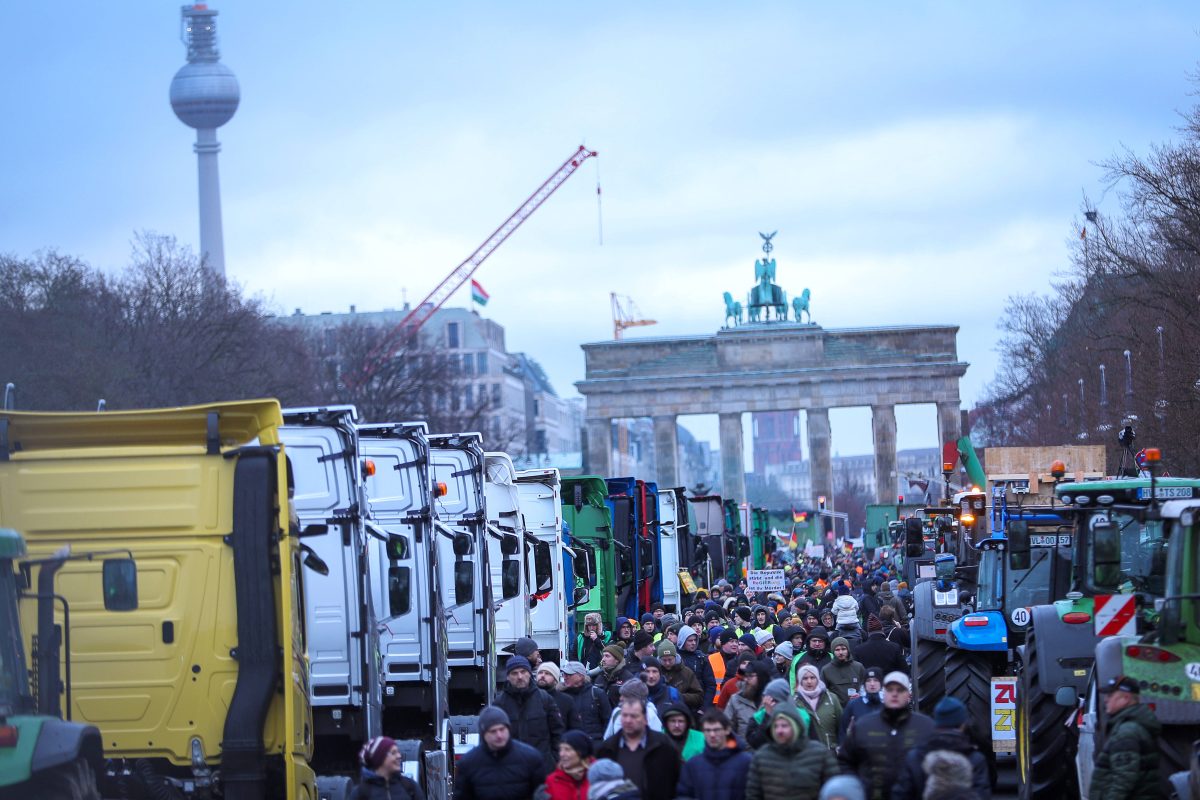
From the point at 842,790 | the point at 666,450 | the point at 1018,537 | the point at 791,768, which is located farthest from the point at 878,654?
the point at 666,450

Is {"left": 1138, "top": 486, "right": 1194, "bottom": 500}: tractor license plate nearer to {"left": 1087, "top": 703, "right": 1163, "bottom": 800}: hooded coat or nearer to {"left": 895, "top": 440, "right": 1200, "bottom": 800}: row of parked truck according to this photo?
{"left": 895, "top": 440, "right": 1200, "bottom": 800}: row of parked truck

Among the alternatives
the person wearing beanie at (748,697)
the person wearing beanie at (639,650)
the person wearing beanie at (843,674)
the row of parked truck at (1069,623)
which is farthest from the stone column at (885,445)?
the person wearing beanie at (748,697)

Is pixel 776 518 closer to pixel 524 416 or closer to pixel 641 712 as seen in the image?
pixel 524 416

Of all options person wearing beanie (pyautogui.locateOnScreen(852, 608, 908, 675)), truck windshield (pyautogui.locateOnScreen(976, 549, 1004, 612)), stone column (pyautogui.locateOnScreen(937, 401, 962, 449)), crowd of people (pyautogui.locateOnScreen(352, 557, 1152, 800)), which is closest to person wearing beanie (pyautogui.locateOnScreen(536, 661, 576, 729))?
crowd of people (pyautogui.locateOnScreen(352, 557, 1152, 800))

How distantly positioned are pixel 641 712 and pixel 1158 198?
3147 cm

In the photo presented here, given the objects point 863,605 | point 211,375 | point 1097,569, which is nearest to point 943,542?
point 863,605

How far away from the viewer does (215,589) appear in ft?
37.9

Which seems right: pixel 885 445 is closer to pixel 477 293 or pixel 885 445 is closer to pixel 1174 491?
pixel 477 293

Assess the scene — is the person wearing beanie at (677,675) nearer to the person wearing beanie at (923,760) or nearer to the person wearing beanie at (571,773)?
the person wearing beanie at (571,773)

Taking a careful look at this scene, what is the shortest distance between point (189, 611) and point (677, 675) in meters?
5.81

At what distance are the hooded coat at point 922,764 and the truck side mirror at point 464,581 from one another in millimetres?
8412

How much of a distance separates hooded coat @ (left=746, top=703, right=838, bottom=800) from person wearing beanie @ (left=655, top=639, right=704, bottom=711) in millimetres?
5329

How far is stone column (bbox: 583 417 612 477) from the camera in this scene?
374ft

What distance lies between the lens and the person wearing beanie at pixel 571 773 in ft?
36.4
